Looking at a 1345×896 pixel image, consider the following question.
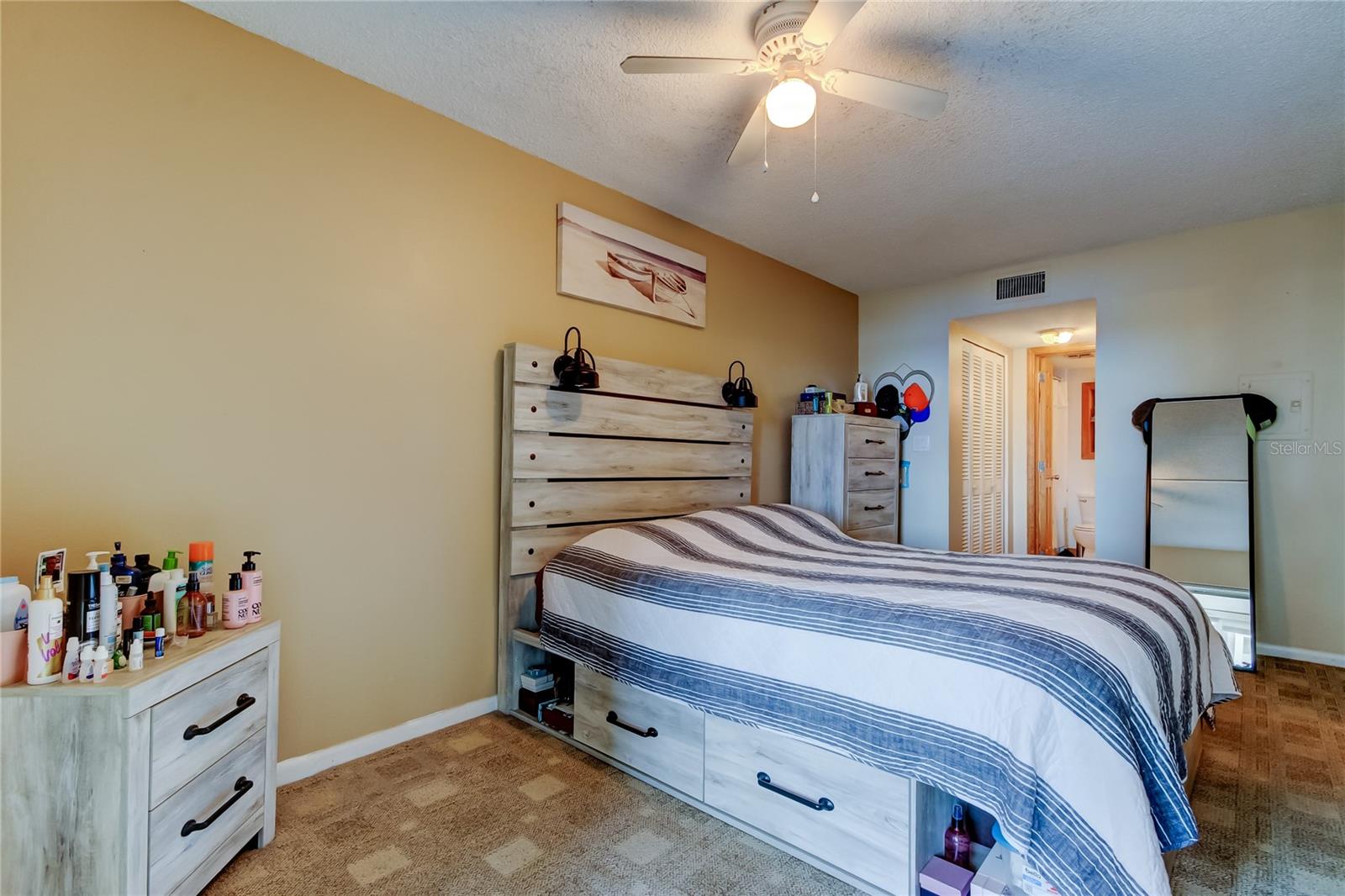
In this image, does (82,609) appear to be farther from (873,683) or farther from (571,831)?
(873,683)

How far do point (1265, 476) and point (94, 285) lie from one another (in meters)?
5.28

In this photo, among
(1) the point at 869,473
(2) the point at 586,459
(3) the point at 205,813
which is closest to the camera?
(3) the point at 205,813

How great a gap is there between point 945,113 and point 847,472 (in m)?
2.06

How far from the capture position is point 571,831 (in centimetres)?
177

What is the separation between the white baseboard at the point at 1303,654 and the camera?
3274 mm

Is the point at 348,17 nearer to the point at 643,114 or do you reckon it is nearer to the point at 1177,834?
the point at 643,114

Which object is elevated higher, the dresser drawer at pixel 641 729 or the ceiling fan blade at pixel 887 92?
the ceiling fan blade at pixel 887 92

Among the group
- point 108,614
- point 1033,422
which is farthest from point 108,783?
point 1033,422

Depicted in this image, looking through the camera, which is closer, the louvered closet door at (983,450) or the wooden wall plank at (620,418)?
the wooden wall plank at (620,418)

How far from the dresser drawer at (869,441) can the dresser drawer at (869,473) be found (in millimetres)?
39

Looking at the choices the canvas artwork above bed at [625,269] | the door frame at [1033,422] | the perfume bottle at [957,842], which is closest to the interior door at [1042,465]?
the door frame at [1033,422]

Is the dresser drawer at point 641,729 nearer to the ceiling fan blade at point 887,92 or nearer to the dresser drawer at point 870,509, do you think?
the ceiling fan blade at point 887,92

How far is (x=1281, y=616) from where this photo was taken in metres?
3.42

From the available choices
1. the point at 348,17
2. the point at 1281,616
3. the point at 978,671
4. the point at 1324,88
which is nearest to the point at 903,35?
the point at 1324,88
